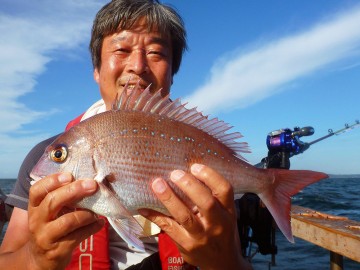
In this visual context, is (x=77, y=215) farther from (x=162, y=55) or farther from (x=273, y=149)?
(x=273, y=149)

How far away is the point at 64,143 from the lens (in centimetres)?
228

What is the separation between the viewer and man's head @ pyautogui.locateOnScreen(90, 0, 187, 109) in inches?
126

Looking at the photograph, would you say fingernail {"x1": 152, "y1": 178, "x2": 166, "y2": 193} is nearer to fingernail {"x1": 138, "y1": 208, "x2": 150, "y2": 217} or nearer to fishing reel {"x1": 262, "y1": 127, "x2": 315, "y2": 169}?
fingernail {"x1": 138, "y1": 208, "x2": 150, "y2": 217}

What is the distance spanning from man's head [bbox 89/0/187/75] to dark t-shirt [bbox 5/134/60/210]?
111 centimetres

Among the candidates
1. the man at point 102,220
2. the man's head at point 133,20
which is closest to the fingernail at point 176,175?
the man at point 102,220

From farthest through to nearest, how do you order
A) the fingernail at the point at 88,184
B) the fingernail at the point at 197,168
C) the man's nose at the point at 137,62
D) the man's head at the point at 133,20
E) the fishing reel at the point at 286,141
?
1. the fishing reel at the point at 286,141
2. the man's head at the point at 133,20
3. the man's nose at the point at 137,62
4. the fingernail at the point at 197,168
5. the fingernail at the point at 88,184

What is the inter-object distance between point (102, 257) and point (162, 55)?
6.24ft

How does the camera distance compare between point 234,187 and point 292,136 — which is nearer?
point 234,187

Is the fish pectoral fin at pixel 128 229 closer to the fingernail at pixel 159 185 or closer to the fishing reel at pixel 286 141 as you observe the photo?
the fingernail at pixel 159 185

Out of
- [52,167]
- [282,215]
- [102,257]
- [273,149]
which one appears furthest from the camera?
[273,149]

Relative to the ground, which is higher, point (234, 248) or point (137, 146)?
point (137, 146)

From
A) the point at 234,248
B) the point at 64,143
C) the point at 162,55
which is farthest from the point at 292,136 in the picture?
the point at 64,143

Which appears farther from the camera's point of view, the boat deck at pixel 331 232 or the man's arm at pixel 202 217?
the boat deck at pixel 331 232

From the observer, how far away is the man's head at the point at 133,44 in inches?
126
